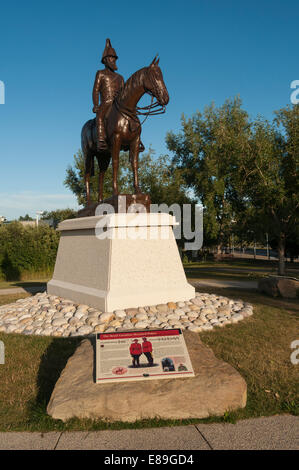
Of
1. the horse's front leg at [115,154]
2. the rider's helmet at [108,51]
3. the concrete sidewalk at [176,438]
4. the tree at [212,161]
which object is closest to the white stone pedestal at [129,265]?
the horse's front leg at [115,154]

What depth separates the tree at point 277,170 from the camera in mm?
14695

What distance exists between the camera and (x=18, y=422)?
3.24 meters

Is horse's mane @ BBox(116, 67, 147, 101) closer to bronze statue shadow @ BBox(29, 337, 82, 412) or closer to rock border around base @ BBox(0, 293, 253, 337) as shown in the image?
rock border around base @ BBox(0, 293, 253, 337)

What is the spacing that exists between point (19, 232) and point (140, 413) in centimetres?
1917

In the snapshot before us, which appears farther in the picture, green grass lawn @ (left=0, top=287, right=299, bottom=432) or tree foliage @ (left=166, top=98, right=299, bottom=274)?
tree foliage @ (left=166, top=98, right=299, bottom=274)

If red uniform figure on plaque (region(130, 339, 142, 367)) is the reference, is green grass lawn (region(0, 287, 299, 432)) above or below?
below

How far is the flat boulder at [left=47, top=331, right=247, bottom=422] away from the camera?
3.19m

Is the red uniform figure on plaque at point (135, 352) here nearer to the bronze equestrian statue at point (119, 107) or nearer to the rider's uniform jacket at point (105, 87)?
the bronze equestrian statue at point (119, 107)

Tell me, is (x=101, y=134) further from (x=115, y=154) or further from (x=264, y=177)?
(x=264, y=177)

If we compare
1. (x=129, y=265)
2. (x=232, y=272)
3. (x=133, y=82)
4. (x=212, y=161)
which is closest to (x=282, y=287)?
(x=129, y=265)

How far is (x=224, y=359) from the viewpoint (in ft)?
15.5

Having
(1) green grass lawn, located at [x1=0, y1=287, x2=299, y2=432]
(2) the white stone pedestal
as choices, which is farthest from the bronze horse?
(1) green grass lawn, located at [x1=0, y1=287, x2=299, y2=432]
